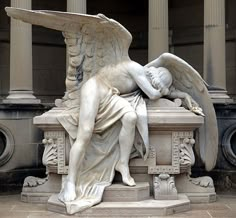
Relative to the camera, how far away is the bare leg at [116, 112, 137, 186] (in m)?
11.0

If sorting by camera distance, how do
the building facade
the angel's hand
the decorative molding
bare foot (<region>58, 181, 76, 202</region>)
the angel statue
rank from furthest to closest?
the building facade
the angel's hand
the decorative molding
the angel statue
bare foot (<region>58, 181, 76, 202</region>)

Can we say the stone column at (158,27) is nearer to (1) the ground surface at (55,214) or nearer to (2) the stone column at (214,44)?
(2) the stone column at (214,44)

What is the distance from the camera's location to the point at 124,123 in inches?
434

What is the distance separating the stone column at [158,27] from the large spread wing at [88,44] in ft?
23.4

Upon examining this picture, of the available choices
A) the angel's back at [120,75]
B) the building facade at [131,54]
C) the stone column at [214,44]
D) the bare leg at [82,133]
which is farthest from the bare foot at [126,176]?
the stone column at [214,44]

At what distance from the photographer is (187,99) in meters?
11.9

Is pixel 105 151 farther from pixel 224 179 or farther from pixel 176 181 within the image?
pixel 224 179

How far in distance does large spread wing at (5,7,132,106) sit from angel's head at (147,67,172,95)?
0.62 m

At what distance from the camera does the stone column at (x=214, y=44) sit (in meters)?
18.0

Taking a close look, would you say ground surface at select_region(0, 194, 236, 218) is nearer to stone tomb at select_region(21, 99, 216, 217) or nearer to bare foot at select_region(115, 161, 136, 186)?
stone tomb at select_region(21, 99, 216, 217)

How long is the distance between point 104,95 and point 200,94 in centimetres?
216

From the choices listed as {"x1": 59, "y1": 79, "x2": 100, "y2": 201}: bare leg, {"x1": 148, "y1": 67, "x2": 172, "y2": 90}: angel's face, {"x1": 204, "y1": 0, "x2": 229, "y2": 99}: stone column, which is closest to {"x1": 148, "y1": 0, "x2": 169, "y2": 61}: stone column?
{"x1": 204, "y1": 0, "x2": 229, "y2": 99}: stone column

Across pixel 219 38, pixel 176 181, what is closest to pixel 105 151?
pixel 176 181

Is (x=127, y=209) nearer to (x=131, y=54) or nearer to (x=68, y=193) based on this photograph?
(x=68, y=193)
